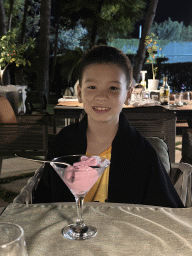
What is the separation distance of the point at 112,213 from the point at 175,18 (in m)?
18.0

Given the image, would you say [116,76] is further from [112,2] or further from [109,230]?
[112,2]

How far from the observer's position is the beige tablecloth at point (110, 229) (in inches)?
29.7

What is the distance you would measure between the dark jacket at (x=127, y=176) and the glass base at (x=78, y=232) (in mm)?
469

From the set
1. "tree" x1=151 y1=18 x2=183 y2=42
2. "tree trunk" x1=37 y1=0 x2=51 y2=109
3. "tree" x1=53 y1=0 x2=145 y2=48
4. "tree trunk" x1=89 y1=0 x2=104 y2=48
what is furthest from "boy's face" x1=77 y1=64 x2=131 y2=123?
"tree" x1=151 y1=18 x2=183 y2=42

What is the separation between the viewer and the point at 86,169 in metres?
0.85

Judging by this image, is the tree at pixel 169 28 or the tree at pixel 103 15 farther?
the tree at pixel 169 28

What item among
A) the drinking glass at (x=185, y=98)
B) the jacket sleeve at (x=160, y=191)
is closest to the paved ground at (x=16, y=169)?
the drinking glass at (x=185, y=98)

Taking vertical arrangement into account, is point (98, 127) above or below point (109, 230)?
above

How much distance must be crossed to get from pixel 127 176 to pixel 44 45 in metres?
9.49

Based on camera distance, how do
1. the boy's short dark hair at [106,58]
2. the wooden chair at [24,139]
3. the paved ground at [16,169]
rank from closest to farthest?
the boy's short dark hair at [106,58] < the wooden chair at [24,139] < the paved ground at [16,169]

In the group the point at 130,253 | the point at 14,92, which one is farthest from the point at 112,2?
the point at 130,253

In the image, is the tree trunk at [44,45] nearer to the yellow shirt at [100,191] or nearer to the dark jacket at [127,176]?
the dark jacket at [127,176]

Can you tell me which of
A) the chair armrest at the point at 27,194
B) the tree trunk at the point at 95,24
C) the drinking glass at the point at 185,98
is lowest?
the chair armrest at the point at 27,194

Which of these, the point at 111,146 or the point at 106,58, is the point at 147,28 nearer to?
the point at 106,58
